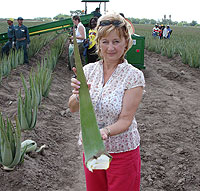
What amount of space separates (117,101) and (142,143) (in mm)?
2245

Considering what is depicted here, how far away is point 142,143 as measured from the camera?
137 inches

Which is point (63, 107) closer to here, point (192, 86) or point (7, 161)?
point (7, 161)

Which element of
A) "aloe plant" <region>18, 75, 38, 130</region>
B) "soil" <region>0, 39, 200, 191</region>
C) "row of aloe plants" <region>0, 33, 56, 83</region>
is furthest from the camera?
"row of aloe plants" <region>0, 33, 56, 83</region>

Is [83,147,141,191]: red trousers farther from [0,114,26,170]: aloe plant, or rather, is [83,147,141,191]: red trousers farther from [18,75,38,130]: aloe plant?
[18,75,38,130]: aloe plant

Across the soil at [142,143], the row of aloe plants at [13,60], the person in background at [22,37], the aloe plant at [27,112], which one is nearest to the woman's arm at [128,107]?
the soil at [142,143]

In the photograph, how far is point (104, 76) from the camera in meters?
1.51

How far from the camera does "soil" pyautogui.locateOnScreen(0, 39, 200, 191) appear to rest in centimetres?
255

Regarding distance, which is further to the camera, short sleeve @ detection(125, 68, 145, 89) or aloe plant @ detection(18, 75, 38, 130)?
aloe plant @ detection(18, 75, 38, 130)

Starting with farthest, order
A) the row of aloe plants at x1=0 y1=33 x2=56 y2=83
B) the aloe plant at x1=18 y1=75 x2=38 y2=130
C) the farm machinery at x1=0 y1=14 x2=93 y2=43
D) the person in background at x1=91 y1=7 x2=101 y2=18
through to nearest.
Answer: the person in background at x1=91 y1=7 x2=101 y2=18
the farm machinery at x1=0 y1=14 x2=93 y2=43
the row of aloe plants at x1=0 y1=33 x2=56 y2=83
the aloe plant at x1=18 y1=75 x2=38 y2=130

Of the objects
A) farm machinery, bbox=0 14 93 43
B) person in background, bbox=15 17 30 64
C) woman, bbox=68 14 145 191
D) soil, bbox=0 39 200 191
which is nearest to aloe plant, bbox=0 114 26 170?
soil, bbox=0 39 200 191

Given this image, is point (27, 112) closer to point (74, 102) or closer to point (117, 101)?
point (74, 102)

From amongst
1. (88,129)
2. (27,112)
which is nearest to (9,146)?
(27,112)

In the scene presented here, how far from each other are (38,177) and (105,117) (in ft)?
4.51

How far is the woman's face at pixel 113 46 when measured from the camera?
1.40 meters
